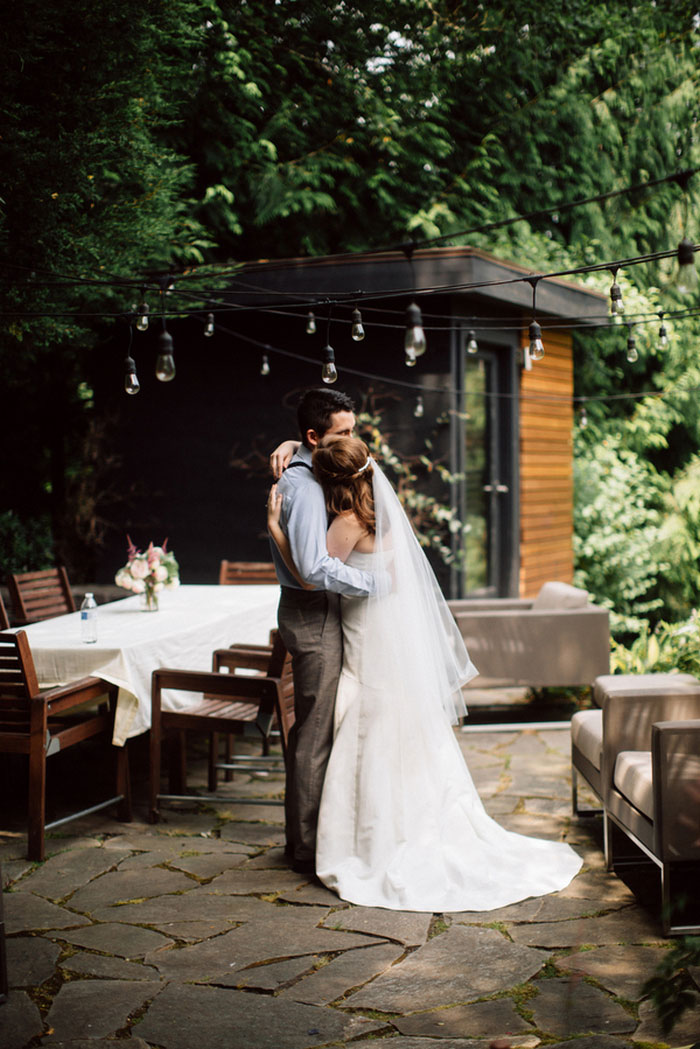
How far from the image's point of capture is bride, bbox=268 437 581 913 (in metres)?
4.50

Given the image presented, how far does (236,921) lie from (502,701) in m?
4.85

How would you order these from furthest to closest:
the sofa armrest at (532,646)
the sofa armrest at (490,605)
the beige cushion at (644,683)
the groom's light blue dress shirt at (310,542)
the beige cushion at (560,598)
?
the sofa armrest at (490,605) → the beige cushion at (560,598) → the sofa armrest at (532,646) → the beige cushion at (644,683) → the groom's light blue dress shirt at (310,542)

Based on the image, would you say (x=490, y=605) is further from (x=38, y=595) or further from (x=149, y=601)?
(x=38, y=595)

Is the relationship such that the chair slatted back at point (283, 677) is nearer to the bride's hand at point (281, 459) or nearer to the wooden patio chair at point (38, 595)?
the bride's hand at point (281, 459)

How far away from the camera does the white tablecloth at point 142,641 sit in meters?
5.42

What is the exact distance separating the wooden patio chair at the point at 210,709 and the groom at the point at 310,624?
1.62ft

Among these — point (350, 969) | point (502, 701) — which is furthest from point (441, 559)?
point (350, 969)

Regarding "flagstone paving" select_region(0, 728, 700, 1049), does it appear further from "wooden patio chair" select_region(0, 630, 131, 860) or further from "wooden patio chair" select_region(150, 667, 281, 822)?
"wooden patio chair" select_region(150, 667, 281, 822)

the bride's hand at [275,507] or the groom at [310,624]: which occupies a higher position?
the bride's hand at [275,507]

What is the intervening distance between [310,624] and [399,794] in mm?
863

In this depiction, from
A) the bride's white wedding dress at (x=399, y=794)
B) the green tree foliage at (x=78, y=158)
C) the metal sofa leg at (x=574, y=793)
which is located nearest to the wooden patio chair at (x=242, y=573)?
the green tree foliage at (x=78, y=158)

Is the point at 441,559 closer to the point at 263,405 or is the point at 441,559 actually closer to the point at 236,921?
the point at 263,405

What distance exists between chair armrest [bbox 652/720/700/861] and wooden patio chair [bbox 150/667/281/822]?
1991mm

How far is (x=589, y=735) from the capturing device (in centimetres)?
517
